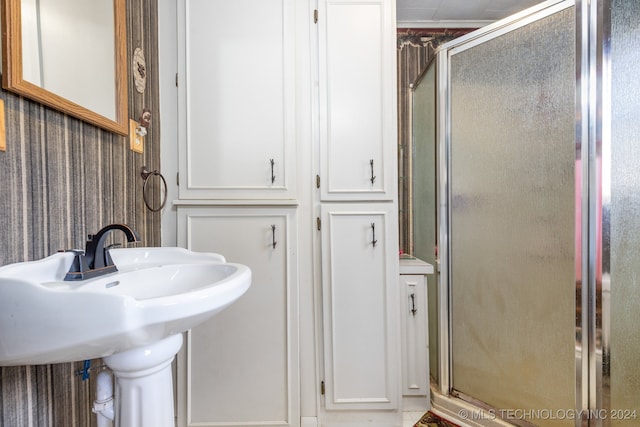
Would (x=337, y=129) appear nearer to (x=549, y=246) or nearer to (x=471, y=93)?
(x=471, y=93)

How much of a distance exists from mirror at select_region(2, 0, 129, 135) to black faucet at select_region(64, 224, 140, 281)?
37 centimetres

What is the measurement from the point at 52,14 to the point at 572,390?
214cm

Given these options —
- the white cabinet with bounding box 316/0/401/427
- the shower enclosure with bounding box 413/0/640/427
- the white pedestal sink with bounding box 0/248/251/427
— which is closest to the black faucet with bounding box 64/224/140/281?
the white pedestal sink with bounding box 0/248/251/427

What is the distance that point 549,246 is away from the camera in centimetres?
118

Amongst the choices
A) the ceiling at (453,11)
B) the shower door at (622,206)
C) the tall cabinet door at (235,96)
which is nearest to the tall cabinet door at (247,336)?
the tall cabinet door at (235,96)

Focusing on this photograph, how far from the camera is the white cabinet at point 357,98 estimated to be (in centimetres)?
135

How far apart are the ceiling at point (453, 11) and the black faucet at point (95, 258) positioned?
2001 millimetres

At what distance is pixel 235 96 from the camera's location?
52.5 inches

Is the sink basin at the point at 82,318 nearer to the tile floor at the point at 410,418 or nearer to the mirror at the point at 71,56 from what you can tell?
the mirror at the point at 71,56

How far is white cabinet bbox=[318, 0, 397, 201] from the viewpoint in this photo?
1348mm

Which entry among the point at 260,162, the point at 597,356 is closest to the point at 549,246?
the point at 597,356

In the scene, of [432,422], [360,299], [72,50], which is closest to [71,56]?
[72,50]

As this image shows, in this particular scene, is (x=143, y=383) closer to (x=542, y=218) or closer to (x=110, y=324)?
(x=110, y=324)

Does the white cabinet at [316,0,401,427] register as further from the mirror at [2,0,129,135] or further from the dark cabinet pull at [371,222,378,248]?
the mirror at [2,0,129,135]
